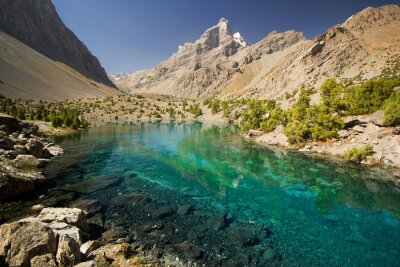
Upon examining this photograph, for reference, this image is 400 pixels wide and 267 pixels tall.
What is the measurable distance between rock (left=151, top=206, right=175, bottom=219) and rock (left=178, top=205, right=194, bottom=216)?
0.64 meters

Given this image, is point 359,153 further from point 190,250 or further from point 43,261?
point 43,261

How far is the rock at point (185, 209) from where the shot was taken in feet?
64.0

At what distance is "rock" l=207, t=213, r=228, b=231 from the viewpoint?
17.5 meters

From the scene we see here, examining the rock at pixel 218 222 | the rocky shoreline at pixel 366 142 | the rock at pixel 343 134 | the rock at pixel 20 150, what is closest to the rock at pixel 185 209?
the rock at pixel 218 222

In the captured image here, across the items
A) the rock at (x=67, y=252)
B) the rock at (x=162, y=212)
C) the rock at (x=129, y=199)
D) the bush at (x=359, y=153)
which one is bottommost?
the rock at (x=162, y=212)

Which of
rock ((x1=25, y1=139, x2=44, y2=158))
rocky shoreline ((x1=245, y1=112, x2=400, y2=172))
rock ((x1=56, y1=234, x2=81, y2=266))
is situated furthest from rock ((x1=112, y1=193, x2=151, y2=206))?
rocky shoreline ((x1=245, y1=112, x2=400, y2=172))

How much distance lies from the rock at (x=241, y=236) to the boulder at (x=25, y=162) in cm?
2107

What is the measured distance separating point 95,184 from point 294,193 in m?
20.7

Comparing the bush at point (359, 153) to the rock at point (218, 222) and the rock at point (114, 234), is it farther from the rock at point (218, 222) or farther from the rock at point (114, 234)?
the rock at point (114, 234)

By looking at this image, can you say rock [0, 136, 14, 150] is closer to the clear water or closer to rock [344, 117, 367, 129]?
the clear water

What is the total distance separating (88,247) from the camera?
12664 millimetres

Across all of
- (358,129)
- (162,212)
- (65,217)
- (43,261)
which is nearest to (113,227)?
(65,217)

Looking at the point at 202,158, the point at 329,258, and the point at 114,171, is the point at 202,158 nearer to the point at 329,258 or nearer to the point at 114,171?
the point at 114,171

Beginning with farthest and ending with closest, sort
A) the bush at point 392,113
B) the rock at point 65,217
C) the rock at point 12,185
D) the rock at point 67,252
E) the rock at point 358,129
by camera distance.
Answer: the rock at point 358,129, the bush at point 392,113, the rock at point 12,185, the rock at point 65,217, the rock at point 67,252
